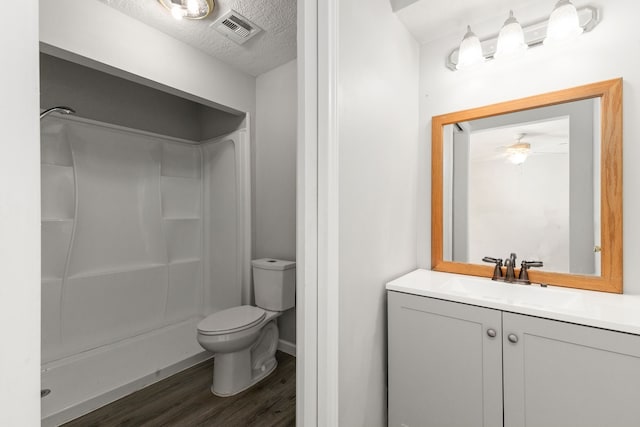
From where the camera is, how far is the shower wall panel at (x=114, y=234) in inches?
82.0

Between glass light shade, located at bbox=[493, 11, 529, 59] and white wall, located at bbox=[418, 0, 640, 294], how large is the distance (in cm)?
11

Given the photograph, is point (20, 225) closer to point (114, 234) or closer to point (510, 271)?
point (510, 271)

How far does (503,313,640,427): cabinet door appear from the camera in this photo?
0.94 meters

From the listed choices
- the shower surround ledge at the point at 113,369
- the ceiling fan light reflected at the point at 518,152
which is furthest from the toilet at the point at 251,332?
the ceiling fan light reflected at the point at 518,152

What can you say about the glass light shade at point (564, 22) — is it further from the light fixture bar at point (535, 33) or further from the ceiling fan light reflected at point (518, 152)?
the ceiling fan light reflected at point (518, 152)

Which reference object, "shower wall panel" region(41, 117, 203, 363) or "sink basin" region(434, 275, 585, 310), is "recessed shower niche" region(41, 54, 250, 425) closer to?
"shower wall panel" region(41, 117, 203, 363)

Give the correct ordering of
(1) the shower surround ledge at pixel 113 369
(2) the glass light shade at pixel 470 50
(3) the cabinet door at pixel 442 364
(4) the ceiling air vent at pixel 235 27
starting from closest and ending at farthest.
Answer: (3) the cabinet door at pixel 442 364 → (2) the glass light shade at pixel 470 50 → (1) the shower surround ledge at pixel 113 369 → (4) the ceiling air vent at pixel 235 27

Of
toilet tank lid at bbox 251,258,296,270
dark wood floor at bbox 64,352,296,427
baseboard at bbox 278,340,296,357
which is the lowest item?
dark wood floor at bbox 64,352,296,427

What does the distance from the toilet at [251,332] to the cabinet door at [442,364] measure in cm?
98

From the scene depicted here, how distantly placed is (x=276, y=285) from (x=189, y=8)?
6.10 feet

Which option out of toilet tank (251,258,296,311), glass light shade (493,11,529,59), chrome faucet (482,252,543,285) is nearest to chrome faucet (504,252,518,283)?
chrome faucet (482,252,543,285)

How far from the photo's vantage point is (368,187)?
133 cm

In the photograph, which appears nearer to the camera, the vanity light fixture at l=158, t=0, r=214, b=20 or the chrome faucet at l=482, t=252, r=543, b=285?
the chrome faucet at l=482, t=252, r=543, b=285

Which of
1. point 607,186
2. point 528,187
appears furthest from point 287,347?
point 607,186
